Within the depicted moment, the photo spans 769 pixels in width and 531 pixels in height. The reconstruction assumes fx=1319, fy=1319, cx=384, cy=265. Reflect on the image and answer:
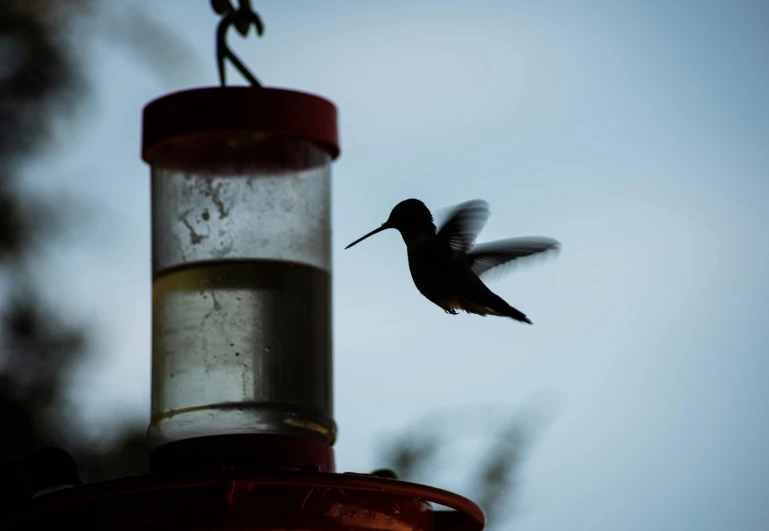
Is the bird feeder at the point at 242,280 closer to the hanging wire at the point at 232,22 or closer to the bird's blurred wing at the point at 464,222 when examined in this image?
the hanging wire at the point at 232,22

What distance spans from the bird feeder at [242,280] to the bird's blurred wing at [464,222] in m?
0.53

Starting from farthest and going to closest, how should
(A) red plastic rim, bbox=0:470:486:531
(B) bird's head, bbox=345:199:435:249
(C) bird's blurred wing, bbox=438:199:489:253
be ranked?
(C) bird's blurred wing, bbox=438:199:489:253, (B) bird's head, bbox=345:199:435:249, (A) red plastic rim, bbox=0:470:486:531

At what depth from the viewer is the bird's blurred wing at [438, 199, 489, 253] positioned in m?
3.33

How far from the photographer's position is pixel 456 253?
3381 mm

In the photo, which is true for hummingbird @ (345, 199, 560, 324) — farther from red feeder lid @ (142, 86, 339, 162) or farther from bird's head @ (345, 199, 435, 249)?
red feeder lid @ (142, 86, 339, 162)

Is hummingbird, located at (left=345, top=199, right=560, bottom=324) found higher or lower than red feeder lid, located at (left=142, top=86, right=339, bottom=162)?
lower

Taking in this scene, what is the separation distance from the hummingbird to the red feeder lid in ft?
1.78

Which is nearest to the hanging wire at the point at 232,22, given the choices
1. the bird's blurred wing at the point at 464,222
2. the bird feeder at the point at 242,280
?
the bird feeder at the point at 242,280

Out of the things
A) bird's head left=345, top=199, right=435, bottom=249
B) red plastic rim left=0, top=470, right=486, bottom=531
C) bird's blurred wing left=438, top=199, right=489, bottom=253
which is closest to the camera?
red plastic rim left=0, top=470, right=486, bottom=531

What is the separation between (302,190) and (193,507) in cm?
157

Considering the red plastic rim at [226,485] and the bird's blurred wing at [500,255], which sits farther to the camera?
the bird's blurred wing at [500,255]

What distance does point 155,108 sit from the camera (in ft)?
12.0

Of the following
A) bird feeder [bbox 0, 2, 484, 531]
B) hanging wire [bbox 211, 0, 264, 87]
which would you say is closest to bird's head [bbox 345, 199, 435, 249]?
bird feeder [bbox 0, 2, 484, 531]

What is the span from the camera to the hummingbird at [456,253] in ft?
9.40
